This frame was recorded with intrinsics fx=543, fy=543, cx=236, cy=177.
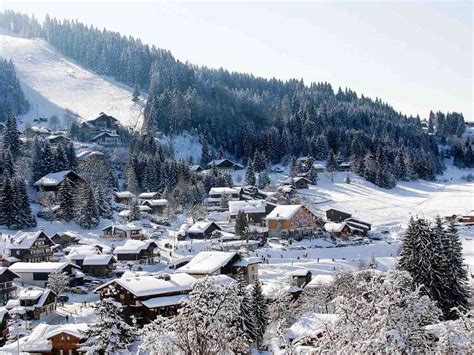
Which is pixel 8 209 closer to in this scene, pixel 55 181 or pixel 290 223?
pixel 55 181

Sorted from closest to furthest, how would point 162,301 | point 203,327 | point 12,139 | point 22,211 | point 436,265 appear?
point 203,327, point 436,265, point 162,301, point 22,211, point 12,139

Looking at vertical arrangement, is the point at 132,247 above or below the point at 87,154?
below

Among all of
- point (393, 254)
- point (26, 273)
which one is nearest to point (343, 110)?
point (393, 254)

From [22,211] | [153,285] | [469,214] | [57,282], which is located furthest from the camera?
[469,214]

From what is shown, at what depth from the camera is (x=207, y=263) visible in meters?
49.8

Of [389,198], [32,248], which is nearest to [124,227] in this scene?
[32,248]

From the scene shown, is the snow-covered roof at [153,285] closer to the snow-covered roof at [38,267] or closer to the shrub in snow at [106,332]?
the snow-covered roof at [38,267]

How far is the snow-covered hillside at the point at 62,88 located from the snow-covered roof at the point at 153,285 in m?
93.4

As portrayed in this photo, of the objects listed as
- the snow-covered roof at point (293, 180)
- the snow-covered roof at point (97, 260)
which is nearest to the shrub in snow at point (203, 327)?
the snow-covered roof at point (97, 260)

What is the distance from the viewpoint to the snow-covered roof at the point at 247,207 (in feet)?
253

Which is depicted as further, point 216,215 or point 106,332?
point 216,215

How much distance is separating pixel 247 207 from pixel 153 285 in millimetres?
37632

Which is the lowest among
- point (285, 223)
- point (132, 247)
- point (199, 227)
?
point (132, 247)

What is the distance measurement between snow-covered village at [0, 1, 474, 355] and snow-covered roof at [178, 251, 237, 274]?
9.9 inches
